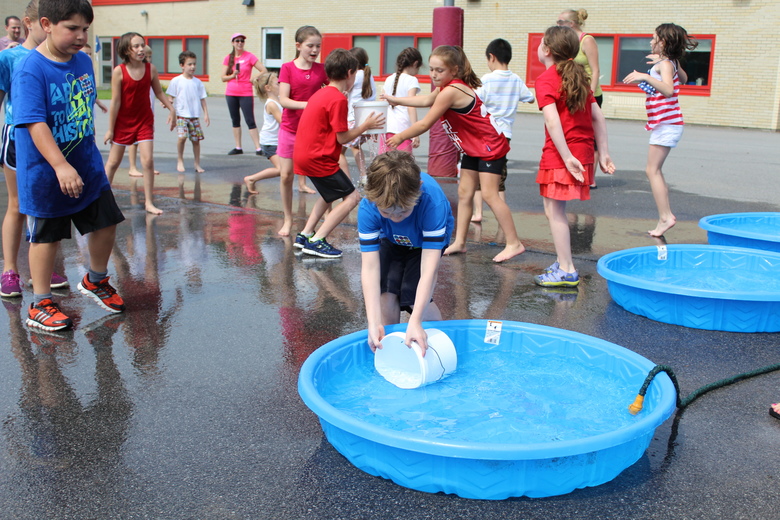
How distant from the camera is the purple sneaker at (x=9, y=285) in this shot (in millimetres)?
5383

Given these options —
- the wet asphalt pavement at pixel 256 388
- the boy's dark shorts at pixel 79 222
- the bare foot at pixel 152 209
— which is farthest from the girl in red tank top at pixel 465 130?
the bare foot at pixel 152 209

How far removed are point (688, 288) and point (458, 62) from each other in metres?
2.61

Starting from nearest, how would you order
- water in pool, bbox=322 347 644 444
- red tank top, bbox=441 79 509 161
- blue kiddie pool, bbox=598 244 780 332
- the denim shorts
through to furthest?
water in pool, bbox=322 347 644 444 → blue kiddie pool, bbox=598 244 780 332 → red tank top, bbox=441 79 509 161 → the denim shorts

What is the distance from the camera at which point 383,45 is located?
1118 inches

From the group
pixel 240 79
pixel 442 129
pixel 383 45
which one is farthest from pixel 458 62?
pixel 383 45

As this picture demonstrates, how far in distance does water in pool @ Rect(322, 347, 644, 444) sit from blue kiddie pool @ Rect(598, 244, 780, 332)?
1.14 m

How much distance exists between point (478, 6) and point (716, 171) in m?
15.4

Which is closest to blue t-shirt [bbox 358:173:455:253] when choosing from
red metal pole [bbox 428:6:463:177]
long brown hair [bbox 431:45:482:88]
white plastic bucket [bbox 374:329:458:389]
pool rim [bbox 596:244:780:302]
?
white plastic bucket [bbox 374:329:458:389]

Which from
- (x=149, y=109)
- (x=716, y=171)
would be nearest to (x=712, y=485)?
(x=149, y=109)

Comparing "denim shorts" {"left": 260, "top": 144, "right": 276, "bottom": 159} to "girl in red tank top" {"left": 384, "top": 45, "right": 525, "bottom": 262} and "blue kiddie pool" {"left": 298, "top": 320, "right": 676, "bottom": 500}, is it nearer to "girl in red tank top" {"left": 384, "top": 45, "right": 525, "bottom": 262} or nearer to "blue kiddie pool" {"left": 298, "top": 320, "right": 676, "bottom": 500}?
"girl in red tank top" {"left": 384, "top": 45, "right": 525, "bottom": 262}

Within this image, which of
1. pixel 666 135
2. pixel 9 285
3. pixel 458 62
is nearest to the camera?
pixel 9 285

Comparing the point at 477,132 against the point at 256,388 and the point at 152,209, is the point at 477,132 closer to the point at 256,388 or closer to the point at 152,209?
the point at 256,388

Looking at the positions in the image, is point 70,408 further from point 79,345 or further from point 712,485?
point 712,485

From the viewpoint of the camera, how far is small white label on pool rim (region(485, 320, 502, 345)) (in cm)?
429
